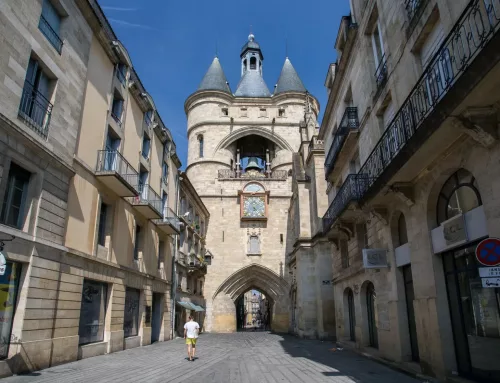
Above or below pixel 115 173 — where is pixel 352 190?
below

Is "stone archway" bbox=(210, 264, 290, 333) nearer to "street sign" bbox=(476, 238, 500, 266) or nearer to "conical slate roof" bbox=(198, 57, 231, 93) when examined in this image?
"conical slate roof" bbox=(198, 57, 231, 93)

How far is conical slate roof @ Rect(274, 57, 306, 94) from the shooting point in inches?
1502

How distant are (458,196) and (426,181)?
831 mm

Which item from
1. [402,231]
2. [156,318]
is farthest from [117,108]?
[402,231]

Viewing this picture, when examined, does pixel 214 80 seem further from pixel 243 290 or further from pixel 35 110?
pixel 35 110

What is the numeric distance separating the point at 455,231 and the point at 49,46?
10.6m

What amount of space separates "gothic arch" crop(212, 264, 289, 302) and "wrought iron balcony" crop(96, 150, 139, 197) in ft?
56.9

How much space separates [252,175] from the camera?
34.3m

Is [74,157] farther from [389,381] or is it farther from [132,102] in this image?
[389,381]

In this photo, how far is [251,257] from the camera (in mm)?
30641

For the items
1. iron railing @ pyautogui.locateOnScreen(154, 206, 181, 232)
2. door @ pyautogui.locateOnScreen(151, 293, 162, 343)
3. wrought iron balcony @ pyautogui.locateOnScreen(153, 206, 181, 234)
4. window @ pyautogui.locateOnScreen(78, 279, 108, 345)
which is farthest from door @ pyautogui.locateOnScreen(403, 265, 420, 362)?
door @ pyautogui.locateOnScreen(151, 293, 162, 343)

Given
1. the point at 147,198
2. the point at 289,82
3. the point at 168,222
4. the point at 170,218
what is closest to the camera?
the point at 147,198

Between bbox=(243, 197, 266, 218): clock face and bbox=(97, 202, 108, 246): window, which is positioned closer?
bbox=(97, 202, 108, 246): window

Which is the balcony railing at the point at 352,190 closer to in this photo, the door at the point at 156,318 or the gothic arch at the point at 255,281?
the door at the point at 156,318
